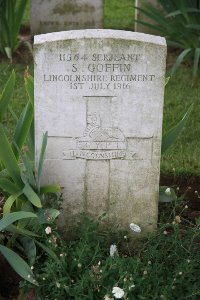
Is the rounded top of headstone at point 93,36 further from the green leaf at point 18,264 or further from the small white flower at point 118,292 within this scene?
the small white flower at point 118,292

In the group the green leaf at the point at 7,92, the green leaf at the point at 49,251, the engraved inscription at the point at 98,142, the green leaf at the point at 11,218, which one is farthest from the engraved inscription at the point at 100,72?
the green leaf at the point at 49,251

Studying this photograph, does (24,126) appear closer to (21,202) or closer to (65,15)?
(21,202)

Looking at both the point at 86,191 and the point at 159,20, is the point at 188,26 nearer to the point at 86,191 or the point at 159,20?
the point at 159,20

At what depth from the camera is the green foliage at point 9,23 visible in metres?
6.18

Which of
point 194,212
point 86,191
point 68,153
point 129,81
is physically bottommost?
point 194,212

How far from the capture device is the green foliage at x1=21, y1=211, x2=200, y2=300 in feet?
9.11

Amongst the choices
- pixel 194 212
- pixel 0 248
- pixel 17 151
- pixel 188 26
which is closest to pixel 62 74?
pixel 17 151

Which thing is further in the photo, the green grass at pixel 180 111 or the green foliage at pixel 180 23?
the green foliage at pixel 180 23

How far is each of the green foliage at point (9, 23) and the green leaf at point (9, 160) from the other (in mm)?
3322

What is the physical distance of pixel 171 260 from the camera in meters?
3.05

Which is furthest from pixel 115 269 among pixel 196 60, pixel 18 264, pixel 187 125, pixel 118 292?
pixel 196 60

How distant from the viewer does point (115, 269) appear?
2.85 meters

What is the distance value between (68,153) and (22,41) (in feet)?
12.8

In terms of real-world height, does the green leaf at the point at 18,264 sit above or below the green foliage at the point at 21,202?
below
